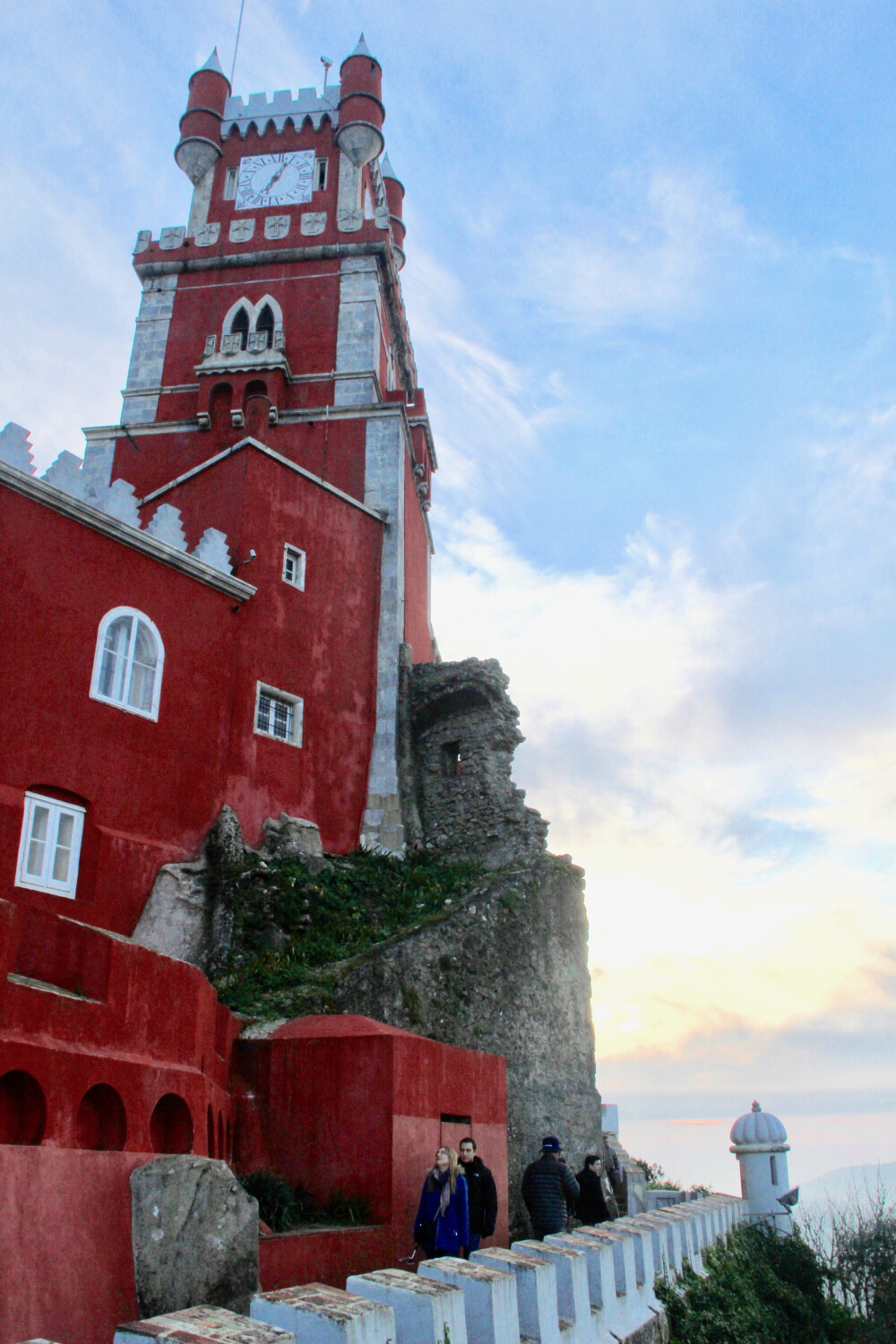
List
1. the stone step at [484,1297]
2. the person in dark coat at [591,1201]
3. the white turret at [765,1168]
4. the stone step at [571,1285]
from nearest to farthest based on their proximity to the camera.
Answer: the stone step at [484,1297]
the stone step at [571,1285]
the person in dark coat at [591,1201]
the white turret at [765,1168]

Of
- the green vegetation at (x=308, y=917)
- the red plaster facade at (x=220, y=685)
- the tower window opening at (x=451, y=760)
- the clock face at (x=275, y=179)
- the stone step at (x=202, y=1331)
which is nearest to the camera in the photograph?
the stone step at (x=202, y=1331)

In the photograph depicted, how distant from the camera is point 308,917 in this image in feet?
46.8

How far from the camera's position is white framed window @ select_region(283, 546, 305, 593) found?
17609 millimetres

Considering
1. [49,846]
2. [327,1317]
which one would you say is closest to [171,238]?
[49,846]

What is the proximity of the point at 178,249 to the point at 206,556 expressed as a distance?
10306 mm

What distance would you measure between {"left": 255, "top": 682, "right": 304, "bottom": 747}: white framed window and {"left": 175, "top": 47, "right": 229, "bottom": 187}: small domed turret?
14.2m

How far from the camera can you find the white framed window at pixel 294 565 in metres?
17.6

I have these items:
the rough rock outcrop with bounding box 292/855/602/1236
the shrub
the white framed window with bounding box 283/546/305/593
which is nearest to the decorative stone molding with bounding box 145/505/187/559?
the white framed window with bounding box 283/546/305/593

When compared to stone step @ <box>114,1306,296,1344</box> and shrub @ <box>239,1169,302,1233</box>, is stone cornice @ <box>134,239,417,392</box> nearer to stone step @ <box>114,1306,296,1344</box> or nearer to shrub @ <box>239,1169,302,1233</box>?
shrub @ <box>239,1169,302,1233</box>

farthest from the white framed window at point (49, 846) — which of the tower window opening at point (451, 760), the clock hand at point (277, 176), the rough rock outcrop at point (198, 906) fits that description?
the clock hand at point (277, 176)

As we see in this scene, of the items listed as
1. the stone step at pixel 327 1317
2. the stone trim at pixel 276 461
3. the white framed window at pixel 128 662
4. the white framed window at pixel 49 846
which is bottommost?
the stone step at pixel 327 1317

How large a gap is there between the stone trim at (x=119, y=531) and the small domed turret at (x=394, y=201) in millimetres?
16004

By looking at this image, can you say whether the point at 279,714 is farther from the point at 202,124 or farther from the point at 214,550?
the point at 202,124

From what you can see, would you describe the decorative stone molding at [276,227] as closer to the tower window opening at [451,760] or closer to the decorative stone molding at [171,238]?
the decorative stone molding at [171,238]
